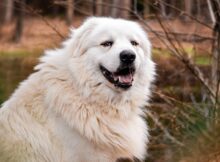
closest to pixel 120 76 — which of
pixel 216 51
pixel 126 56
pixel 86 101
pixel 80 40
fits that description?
pixel 126 56

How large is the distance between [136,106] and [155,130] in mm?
2713

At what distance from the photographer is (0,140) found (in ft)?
17.4

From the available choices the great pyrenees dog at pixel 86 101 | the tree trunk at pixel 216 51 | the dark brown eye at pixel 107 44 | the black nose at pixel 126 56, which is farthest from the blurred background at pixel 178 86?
the dark brown eye at pixel 107 44

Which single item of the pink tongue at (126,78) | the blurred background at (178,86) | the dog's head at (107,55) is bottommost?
the blurred background at (178,86)

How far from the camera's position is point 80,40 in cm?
605

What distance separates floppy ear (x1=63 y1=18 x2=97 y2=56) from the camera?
6.02m

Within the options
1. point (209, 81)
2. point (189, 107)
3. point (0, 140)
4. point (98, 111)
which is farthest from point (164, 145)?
point (0, 140)

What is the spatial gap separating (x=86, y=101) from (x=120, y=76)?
1.28ft

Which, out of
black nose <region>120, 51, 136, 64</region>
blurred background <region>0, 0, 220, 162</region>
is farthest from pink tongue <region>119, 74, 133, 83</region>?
blurred background <region>0, 0, 220, 162</region>

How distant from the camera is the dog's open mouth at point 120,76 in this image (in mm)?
5973

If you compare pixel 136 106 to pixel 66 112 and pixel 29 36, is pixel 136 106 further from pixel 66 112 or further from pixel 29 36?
pixel 29 36

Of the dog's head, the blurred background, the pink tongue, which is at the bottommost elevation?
the blurred background

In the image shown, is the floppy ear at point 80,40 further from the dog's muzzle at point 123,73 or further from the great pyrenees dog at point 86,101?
the dog's muzzle at point 123,73

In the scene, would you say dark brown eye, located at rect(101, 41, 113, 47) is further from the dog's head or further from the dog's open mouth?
the dog's open mouth
